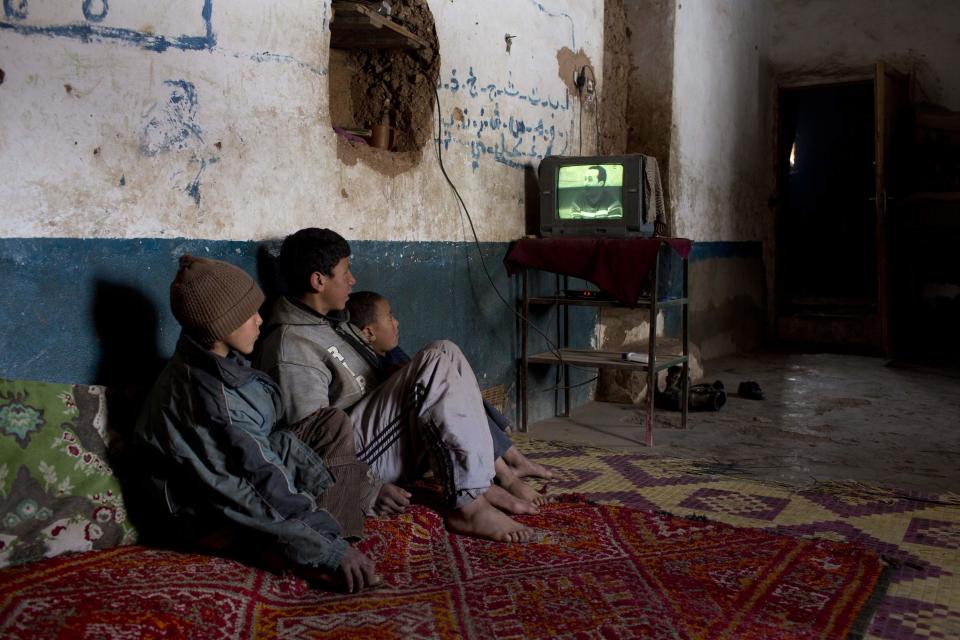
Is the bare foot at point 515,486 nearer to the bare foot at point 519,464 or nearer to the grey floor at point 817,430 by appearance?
the bare foot at point 519,464

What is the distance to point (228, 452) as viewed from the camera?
2.02 m

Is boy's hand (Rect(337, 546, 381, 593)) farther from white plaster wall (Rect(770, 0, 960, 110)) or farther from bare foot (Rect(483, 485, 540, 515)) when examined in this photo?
white plaster wall (Rect(770, 0, 960, 110))

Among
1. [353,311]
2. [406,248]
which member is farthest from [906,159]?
[353,311]

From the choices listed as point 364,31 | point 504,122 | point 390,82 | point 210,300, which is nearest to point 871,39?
point 504,122

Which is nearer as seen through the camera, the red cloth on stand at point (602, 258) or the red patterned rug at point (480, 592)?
the red patterned rug at point (480, 592)

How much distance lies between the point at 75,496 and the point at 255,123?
4.28ft

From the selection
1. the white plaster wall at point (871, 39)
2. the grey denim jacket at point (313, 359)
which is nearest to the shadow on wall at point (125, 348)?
the grey denim jacket at point (313, 359)

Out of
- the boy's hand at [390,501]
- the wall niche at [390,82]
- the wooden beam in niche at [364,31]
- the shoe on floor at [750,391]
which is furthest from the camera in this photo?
the shoe on floor at [750,391]

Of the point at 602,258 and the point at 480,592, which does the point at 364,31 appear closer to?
the point at 602,258

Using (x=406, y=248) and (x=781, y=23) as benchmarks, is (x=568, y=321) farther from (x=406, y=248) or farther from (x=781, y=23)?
(x=781, y=23)

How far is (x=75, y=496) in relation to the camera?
2057 mm

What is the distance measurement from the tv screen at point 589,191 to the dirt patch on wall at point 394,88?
38.2 inches

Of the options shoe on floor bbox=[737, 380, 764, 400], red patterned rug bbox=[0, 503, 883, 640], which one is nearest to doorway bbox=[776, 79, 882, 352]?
shoe on floor bbox=[737, 380, 764, 400]

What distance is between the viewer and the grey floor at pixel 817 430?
3.58 m
